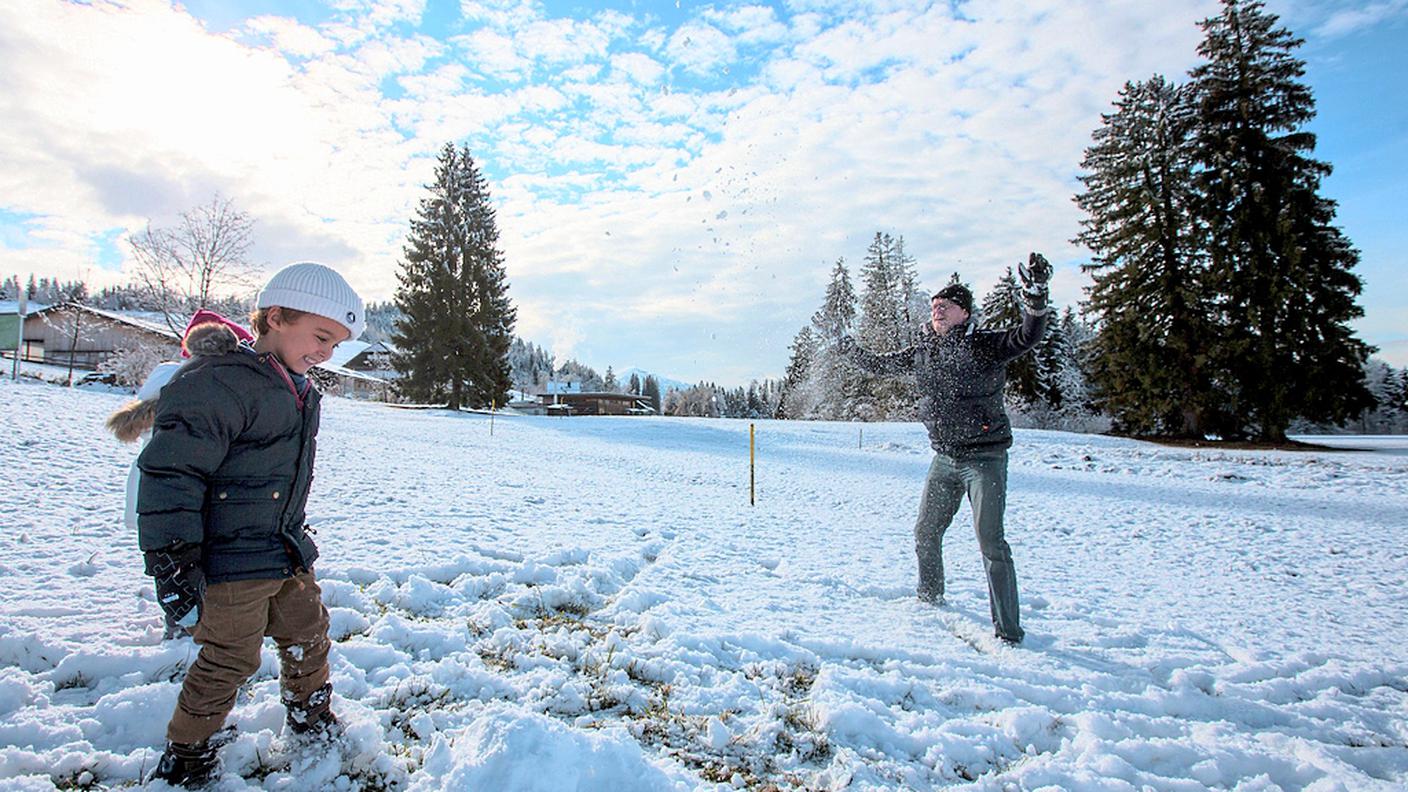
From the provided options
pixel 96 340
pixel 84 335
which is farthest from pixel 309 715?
pixel 96 340

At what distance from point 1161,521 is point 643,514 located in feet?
24.7

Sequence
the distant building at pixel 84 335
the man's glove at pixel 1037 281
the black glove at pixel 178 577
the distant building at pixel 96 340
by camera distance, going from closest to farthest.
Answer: the black glove at pixel 178 577, the man's glove at pixel 1037 281, the distant building at pixel 84 335, the distant building at pixel 96 340

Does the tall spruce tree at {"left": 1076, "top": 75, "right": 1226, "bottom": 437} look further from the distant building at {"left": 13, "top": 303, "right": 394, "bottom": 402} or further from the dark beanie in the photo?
the distant building at {"left": 13, "top": 303, "right": 394, "bottom": 402}

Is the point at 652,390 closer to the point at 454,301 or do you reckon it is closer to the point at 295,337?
the point at 454,301

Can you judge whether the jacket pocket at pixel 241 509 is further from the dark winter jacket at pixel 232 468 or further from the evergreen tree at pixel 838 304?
the evergreen tree at pixel 838 304

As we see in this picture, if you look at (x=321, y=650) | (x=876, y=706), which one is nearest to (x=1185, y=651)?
(x=876, y=706)

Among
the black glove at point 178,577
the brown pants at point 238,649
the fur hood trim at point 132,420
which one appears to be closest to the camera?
the black glove at point 178,577

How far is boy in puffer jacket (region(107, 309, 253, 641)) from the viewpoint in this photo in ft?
7.23

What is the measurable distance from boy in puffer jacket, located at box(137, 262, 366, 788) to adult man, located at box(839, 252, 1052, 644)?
349 cm

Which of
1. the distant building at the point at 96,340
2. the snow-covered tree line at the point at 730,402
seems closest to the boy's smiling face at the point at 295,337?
the distant building at the point at 96,340

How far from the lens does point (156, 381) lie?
307 centimetres

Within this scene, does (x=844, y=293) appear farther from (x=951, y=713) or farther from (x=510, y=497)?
(x=951, y=713)

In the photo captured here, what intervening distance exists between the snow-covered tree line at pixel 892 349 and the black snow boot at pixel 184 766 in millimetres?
35300

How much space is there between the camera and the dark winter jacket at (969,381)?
4.01m
